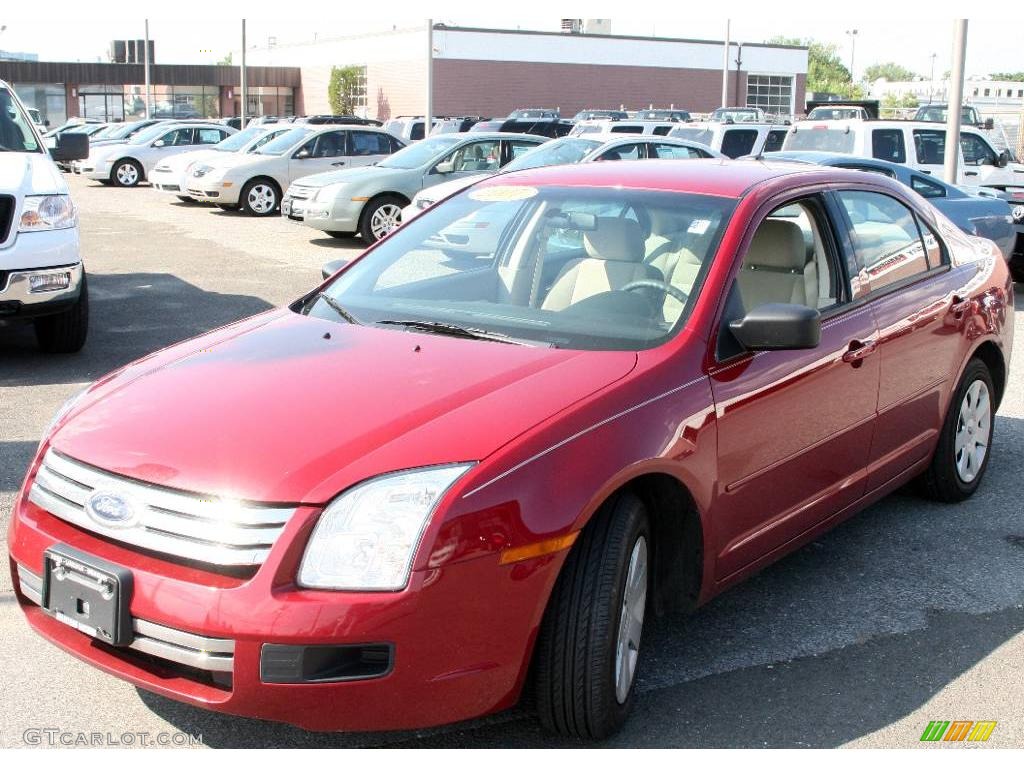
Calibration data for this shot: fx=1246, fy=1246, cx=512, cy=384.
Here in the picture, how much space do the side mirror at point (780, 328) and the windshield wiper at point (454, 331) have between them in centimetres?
69

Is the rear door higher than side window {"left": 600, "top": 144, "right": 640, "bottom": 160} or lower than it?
lower

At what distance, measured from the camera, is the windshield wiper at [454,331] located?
3998 millimetres

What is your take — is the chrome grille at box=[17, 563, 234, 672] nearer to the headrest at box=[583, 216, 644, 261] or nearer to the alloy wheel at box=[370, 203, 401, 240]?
the headrest at box=[583, 216, 644, 261]

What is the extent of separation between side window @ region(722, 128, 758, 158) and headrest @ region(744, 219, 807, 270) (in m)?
16.6

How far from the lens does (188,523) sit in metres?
3.08

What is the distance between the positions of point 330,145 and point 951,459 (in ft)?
56.6

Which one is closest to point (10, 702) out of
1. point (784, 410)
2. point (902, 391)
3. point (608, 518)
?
point (608, 518)

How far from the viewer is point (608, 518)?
11.3 ft

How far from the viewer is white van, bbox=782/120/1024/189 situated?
16.2 metres

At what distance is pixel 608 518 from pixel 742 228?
1359 mm

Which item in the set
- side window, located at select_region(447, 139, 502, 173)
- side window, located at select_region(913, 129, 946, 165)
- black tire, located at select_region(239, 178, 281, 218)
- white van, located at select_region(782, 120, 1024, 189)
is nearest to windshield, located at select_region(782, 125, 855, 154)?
white van, located at select_region(782, 120, 1024, 189)

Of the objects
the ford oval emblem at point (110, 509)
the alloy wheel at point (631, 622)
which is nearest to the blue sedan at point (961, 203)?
the alloy wheel at point (631, 622)

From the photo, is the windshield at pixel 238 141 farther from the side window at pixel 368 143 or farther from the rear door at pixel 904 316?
the rear door at pixel 904 316

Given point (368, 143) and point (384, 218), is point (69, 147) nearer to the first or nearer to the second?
point (384, 218)
